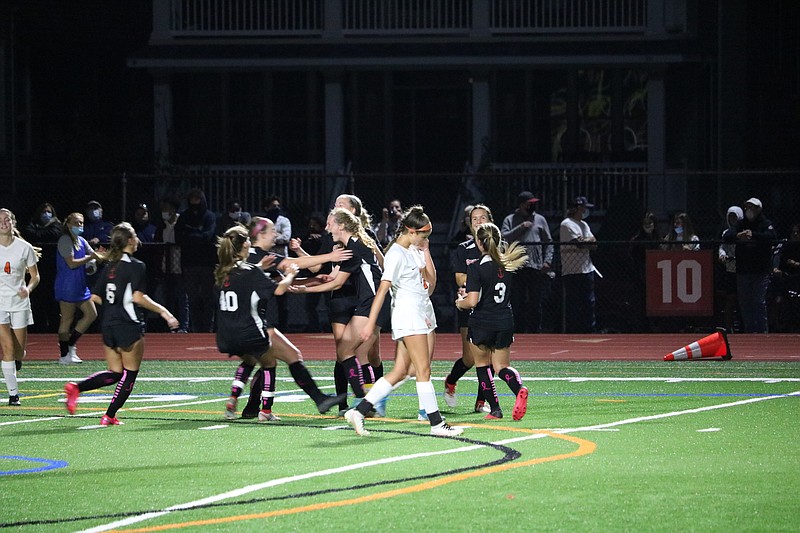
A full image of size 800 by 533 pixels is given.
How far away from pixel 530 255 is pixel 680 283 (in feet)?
8.02

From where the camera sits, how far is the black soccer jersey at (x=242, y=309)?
40.6 ft

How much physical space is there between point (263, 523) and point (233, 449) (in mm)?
3140

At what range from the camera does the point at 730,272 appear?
23328mm

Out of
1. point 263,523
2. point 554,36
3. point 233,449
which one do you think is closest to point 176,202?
point 554,36

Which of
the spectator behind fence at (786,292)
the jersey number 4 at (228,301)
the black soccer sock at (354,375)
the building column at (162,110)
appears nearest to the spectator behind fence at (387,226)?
the spectator behind fence at (786,292)

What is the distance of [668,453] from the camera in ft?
34.8

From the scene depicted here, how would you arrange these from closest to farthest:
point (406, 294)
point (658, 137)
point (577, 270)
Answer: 1. point (406, 294)
2. point (577, 270)
3. point (658, 137)

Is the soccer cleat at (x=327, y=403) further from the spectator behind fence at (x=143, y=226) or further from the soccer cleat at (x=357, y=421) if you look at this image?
the spectator behind fence at (x=143, y=226)

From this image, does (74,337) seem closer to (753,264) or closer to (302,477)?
(753,264)

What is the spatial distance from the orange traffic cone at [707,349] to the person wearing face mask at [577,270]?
3.74 m

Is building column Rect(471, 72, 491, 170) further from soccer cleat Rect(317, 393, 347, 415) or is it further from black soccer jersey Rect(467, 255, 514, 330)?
soccer cleat Rect(317, 393, 347, 415)

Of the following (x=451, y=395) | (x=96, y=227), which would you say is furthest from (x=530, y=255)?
(x=451, y=395)

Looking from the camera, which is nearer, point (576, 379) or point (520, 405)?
point (520, 405)

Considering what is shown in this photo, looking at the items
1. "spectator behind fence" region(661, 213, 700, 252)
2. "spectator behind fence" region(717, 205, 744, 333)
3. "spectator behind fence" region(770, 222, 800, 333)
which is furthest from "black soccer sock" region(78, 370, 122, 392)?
"spectator behind fence" region(770, 222, 800, 333)
